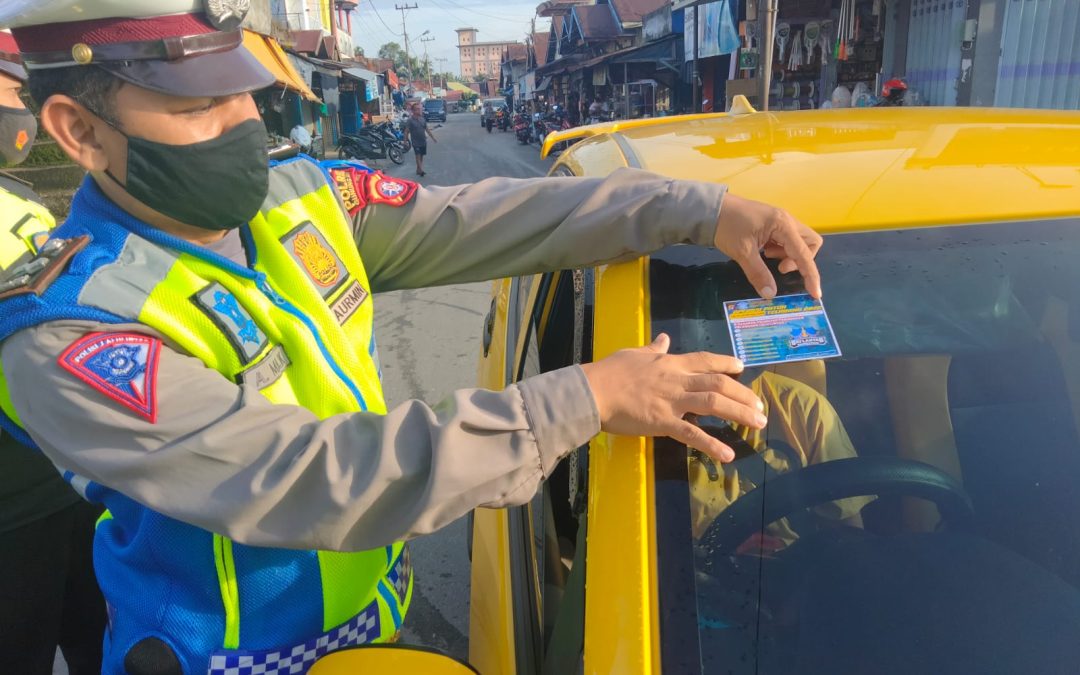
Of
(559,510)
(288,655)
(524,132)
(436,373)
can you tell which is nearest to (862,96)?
(436,373)

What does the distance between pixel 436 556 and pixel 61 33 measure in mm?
2477

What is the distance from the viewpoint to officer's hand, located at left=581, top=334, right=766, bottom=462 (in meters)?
1.07

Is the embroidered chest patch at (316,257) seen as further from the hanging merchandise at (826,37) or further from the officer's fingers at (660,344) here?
the hanging merchandise at (826,37)

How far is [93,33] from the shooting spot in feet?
3.84

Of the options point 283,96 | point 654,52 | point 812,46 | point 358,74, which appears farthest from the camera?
point 358,74

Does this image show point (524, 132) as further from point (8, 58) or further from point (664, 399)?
point (664, 399)

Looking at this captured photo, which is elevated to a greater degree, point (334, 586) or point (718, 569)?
point (718, 569)

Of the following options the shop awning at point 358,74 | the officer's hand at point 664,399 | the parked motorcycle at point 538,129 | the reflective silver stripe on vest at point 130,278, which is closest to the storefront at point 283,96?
the shop awning at point 358,74

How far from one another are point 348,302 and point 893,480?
972 millimetres

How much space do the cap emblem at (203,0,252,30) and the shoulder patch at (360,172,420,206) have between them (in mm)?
377

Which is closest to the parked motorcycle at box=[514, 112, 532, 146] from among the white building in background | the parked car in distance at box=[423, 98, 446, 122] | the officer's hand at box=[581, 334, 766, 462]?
the parked car in distance at box=[423, 98, 446, 122]

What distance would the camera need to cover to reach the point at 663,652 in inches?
39.3

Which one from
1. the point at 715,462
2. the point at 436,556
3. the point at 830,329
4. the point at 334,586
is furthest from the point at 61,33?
the point at 436,556

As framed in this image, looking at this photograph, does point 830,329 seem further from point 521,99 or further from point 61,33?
point 521,99
